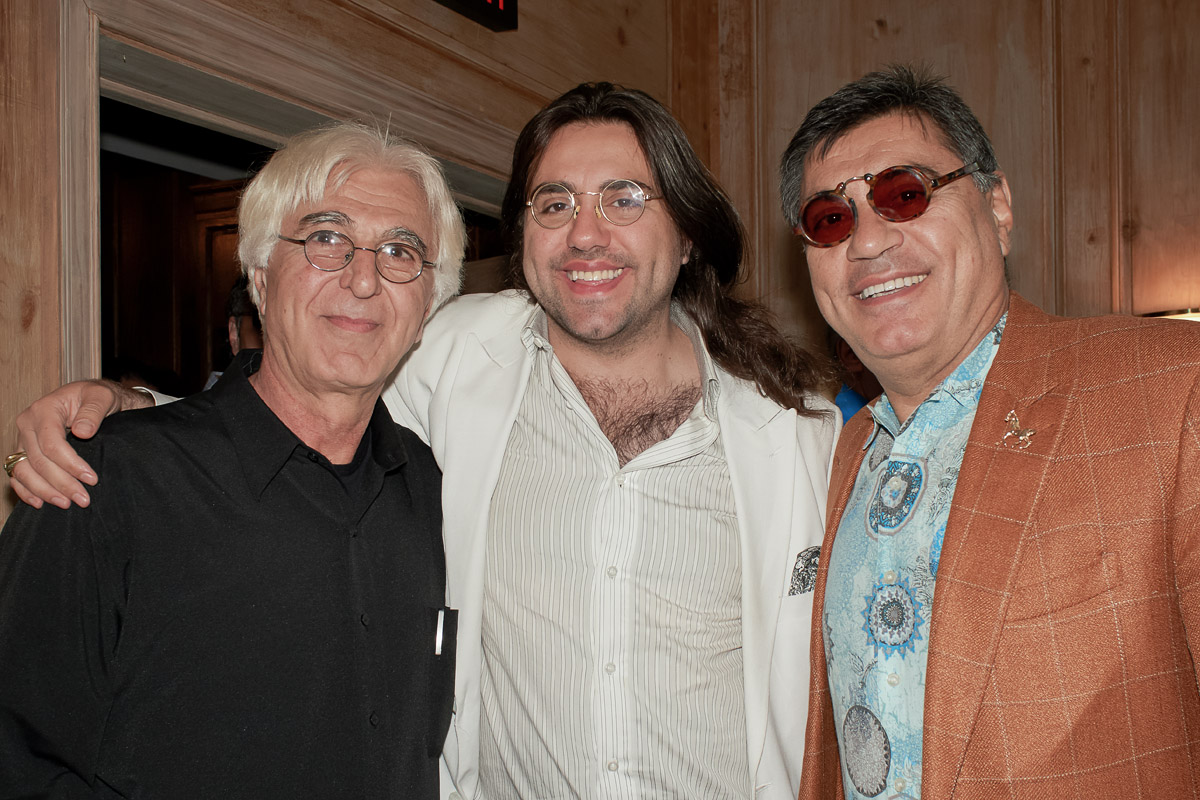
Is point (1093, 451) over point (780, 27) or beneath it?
beneath

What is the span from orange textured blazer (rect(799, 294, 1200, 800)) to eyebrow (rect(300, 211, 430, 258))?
48.7 inches

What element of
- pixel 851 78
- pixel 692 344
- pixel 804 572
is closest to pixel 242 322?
pixel 692 344

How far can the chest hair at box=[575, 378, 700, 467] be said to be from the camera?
7.33 ft

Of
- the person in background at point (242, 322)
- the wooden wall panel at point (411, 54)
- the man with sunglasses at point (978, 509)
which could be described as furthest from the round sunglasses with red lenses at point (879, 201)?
the person in background at point (242, 322)

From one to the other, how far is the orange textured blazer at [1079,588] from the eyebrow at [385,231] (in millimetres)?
1236

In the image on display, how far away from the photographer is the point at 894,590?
1672mm

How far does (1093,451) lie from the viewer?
1.44 meters

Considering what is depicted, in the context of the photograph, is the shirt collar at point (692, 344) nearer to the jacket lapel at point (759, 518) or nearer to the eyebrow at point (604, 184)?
the jacket lapel at point (759, 518)

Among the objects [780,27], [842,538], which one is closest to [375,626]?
[842,538]

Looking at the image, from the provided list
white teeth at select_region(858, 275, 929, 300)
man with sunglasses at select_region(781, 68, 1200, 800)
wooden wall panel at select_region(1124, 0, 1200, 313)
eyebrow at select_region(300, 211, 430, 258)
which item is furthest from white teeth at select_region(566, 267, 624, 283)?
wooden wall panel at select_region(1124, 0, 1200, 313)

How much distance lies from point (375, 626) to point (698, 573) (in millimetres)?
762

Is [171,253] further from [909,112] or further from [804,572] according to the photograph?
[909,112]

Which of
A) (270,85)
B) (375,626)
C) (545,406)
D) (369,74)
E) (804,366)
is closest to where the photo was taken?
(375,626)

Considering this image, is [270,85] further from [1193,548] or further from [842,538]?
[1193,548]
